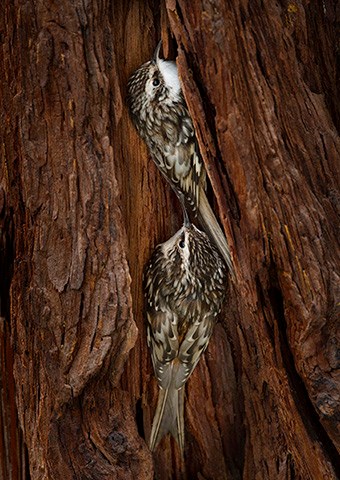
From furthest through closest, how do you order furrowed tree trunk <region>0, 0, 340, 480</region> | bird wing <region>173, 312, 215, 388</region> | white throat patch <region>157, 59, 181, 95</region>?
bird wing <region>173, 312, 215, 388</region> < white throat patch <region>157, 59, 181, 95</region> < furrowed tree trunk <region>0, 0, 340, 480</region>

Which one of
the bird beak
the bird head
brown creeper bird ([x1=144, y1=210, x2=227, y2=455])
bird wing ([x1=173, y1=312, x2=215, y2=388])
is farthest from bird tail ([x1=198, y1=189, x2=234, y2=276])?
the bird beak

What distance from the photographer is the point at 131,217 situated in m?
2.35

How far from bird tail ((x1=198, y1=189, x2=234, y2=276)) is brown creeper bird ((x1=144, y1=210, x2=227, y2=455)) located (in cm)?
3

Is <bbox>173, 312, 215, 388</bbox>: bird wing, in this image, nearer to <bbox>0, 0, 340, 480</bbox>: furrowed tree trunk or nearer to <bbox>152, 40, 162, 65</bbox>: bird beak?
<bbox>0, 0, 340, 480</bbox>: furrowed tree trunk

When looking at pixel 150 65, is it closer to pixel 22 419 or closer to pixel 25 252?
pixel 25 252

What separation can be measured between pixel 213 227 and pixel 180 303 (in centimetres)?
30

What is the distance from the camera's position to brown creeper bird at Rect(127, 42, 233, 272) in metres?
2.27

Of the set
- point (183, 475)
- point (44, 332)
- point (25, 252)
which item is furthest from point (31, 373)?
point (183, 475)

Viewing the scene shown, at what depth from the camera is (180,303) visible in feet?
7.66

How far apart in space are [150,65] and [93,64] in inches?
9.2

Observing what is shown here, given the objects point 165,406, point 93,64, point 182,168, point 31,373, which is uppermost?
point 93,64

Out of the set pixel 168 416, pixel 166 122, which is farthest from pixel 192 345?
pixel 166 122

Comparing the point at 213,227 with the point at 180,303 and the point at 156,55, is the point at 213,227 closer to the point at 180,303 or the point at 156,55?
the point at 180,303

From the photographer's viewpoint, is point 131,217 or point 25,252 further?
point 131,217
